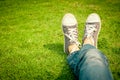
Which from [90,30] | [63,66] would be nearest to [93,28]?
[90,30]

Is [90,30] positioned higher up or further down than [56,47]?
higher up

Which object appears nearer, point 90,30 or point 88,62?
point 88,62

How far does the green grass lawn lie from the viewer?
2.50 metres

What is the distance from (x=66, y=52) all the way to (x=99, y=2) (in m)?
2.80

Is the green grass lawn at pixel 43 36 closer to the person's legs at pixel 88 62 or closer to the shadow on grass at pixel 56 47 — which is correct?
the shadow on grass at pixel 56 47

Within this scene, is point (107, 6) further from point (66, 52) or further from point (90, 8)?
point (66, 52)

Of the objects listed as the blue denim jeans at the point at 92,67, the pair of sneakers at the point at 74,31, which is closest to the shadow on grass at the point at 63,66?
the pair of sneakers at the point at 74,31

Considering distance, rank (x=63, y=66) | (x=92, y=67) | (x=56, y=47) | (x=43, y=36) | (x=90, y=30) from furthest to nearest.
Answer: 1. (x=43, y=36)
2. (x=56, y=47)
3. (x=90, y=30)
4. (x=63, y=66)
5. (x=92, y=67)

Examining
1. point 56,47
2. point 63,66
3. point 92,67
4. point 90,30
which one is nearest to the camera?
point 92,67

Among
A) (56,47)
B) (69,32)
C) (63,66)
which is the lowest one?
(63,66)

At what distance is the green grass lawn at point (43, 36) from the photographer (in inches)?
98.6

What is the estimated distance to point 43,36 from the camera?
338 centimetres

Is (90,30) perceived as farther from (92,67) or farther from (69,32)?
(92,67)

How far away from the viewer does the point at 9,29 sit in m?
3.75
